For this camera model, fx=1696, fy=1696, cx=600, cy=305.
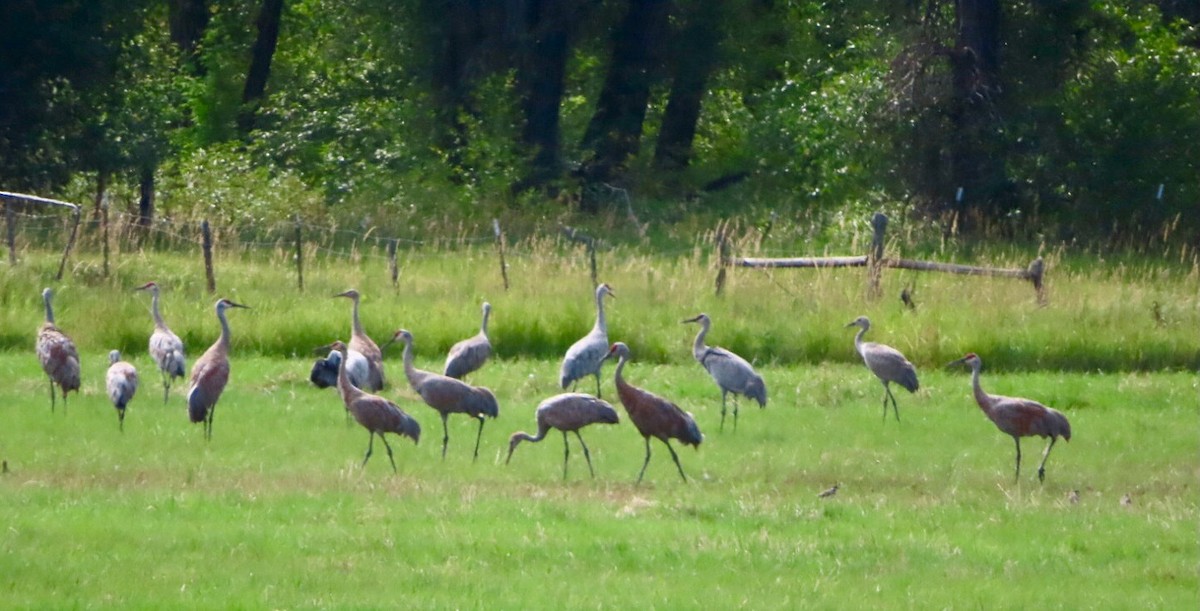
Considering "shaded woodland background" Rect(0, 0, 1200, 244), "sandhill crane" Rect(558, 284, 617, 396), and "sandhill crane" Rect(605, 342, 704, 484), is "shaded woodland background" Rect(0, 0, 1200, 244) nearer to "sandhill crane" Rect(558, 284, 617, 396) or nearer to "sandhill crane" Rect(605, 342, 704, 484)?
"sandhill crane" Rect(558, 284, 617, 396)

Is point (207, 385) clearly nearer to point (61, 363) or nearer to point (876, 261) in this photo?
point (61, 363)

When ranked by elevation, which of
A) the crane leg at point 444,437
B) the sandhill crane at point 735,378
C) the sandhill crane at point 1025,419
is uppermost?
the sandhill crane at point 1025,419

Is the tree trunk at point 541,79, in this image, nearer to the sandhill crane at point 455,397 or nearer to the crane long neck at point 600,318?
the crane long neck at point 600,318

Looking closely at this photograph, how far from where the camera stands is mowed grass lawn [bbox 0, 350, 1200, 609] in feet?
30.3

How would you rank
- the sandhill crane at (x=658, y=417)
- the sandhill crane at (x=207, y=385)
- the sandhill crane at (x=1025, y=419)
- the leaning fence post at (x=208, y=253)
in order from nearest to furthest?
the sandhill crane at (x=658, y=417) < the sandhill crane at (x=1025, y=419) < the sandhill crane at (x=207, y=385) < the leaning fence post at (x=208, y=253)

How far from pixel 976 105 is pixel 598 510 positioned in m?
22.8

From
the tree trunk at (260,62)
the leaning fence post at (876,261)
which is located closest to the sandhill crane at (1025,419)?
the leaning fence post at (876,261)

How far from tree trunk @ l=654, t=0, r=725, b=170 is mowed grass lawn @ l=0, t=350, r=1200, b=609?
23.8 meters

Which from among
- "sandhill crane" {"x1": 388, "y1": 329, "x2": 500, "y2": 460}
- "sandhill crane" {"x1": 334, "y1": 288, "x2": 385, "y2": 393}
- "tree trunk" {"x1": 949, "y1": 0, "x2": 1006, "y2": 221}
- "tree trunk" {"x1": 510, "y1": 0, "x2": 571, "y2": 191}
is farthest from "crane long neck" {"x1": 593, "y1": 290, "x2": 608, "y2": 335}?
"tree trunk" {"x1": 510, "y1": 0, "x2": 571, "y2": 191}

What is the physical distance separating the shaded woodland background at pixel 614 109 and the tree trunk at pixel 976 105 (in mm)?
43

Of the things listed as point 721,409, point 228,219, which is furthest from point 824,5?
point 721,409

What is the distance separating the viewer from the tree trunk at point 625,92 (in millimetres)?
40219

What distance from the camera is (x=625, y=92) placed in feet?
136

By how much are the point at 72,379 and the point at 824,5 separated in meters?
30.9
